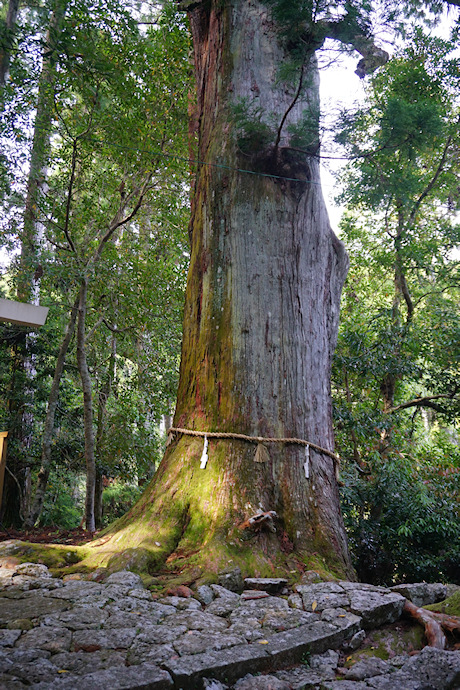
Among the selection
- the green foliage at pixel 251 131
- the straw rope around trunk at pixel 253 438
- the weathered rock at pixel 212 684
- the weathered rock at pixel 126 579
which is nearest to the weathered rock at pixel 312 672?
the weathered rock at pixel 212 684

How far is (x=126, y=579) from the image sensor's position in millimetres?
2396

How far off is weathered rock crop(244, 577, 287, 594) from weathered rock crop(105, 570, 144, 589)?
55 cm

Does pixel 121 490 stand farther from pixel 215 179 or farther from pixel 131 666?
pixel 131 666

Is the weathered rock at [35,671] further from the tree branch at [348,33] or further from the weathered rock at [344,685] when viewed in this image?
the tree branch at [348,33]

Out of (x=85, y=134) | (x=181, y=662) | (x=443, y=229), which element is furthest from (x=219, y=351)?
(x=443, y=229)

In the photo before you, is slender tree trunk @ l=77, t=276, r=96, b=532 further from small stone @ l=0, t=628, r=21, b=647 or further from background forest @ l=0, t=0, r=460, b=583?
small stone @ l=0, t=628, r=21, b=647

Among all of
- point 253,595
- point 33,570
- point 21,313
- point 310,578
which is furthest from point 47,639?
point 21,313

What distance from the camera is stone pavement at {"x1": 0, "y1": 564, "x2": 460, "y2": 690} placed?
157cm

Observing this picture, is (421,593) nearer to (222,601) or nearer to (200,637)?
(222,601)

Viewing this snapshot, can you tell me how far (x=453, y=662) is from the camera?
5.53 ft

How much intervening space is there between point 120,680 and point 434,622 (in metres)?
1.37

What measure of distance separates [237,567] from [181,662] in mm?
947

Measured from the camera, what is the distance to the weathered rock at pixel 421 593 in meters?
2.43

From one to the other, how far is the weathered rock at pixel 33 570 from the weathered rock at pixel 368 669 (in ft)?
5.24
